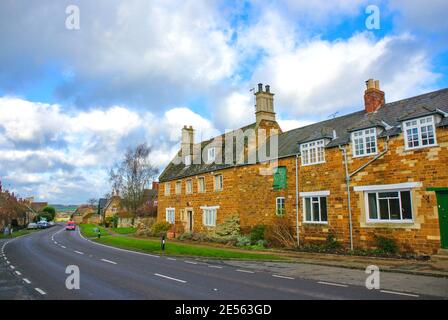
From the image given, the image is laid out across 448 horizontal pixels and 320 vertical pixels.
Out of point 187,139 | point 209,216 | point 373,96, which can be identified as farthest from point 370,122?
point 187,139

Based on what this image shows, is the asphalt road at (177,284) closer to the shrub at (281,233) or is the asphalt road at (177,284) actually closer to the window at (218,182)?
the shrub at (281,233)

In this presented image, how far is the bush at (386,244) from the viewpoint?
1721 cm

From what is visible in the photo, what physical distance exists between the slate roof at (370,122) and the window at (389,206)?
3133 millimetres

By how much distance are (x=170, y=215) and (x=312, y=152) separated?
784 inches

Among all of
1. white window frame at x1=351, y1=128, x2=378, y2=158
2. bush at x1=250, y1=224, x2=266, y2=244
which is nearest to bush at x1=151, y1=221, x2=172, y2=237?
bush at x1=250, y1=224, x2=266, y2=244

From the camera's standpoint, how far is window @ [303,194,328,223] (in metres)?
21.1

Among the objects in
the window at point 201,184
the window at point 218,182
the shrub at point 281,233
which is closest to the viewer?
the shrub at point 281,233

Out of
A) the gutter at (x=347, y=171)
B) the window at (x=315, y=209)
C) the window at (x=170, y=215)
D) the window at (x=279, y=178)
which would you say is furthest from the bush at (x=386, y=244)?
the window at (x=170, y=215)

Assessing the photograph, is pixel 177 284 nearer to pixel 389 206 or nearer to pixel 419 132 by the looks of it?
pixel 389 206

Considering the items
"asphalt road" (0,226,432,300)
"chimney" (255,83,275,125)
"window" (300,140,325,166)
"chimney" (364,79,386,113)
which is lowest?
"asphalt road" (0,226,432,300)

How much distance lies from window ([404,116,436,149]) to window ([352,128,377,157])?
69.7 inches

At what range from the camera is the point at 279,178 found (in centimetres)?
2434

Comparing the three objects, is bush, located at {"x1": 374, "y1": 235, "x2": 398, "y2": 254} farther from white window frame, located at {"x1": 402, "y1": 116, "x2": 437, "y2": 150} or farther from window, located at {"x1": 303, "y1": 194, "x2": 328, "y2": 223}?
white window frame, located at {"x1": 402, "y1": 116, "x2": 437, "y2": 150}
